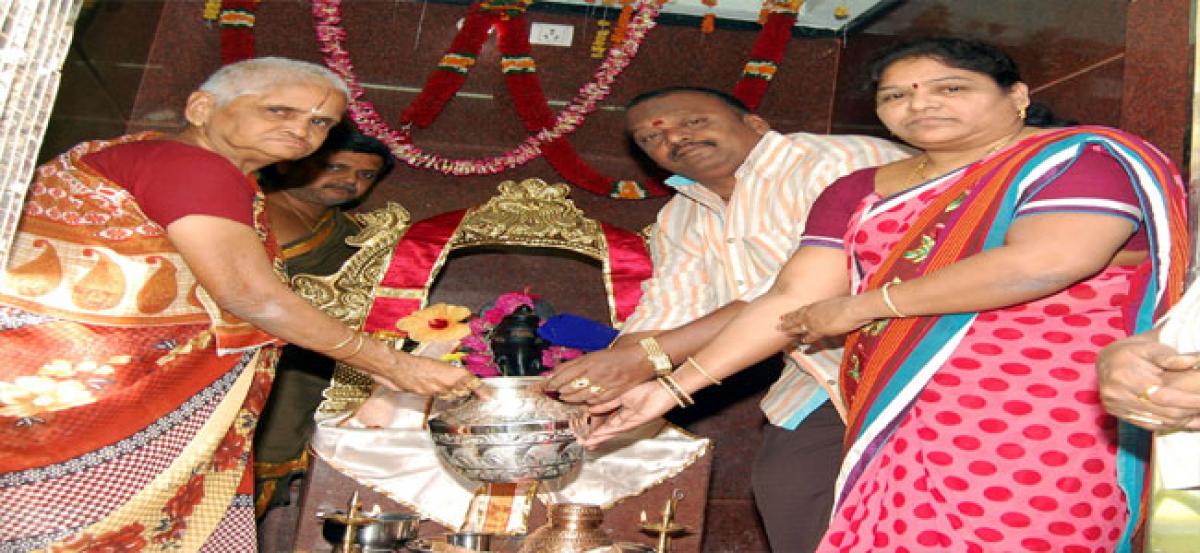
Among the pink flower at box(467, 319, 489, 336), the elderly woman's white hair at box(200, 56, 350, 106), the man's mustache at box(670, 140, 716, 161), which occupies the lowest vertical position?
the pink flower at box(467, 319, 489, 336)

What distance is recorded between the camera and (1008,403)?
195 cm

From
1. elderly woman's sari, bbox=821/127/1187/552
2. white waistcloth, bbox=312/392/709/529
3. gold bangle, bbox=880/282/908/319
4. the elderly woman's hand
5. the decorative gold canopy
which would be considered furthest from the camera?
the decorative gold canopy

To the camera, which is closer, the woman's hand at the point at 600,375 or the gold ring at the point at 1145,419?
the gold ring at the point at 1145,419

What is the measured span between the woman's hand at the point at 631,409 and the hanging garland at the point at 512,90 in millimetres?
2050

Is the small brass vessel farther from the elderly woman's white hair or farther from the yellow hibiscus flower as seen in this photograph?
the elderly woman's white hair

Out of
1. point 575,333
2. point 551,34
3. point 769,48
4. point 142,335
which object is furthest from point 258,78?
point 769,48

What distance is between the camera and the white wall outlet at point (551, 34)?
16.7 feet

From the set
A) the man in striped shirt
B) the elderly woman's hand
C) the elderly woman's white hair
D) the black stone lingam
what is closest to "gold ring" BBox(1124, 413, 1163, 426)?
the elderly woman's hand

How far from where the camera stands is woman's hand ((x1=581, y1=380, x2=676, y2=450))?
2.81 m

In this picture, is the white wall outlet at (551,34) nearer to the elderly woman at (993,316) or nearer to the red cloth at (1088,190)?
the elderly woman at (993,316)

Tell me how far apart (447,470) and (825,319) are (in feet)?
Answer: 6.17

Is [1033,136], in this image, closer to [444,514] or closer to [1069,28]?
[1069,28]

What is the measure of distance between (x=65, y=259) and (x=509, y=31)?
264 centimetres

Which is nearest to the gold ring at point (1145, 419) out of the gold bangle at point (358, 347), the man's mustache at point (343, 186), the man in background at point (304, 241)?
the gold bangle at point (358, 347)
